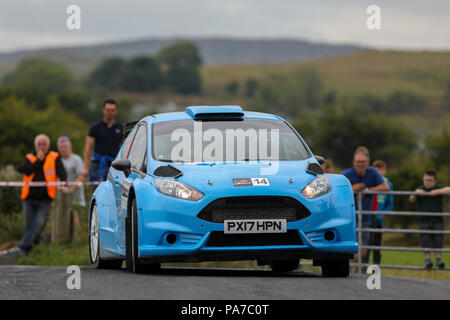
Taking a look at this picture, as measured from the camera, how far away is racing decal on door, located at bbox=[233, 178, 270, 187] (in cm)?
927

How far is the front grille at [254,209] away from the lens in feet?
30.2

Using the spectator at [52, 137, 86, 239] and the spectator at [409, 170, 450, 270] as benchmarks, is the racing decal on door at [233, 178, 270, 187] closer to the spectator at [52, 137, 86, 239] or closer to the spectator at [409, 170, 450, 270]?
the spectator at [409, 170, 450, 270]

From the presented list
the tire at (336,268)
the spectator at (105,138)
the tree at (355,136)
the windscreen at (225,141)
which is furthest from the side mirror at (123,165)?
the tree at (355,136)

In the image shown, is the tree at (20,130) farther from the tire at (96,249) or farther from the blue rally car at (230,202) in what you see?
the blue rally car at (230,202)

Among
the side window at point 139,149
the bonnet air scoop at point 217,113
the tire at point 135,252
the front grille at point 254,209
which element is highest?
the bonnet air scoop at point 217,113

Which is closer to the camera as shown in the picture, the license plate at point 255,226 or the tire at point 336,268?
the license plate at point 255,226

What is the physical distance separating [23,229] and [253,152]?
9968 millimetres

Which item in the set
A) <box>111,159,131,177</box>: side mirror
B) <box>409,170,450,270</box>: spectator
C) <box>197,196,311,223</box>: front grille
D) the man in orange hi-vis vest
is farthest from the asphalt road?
the man in orange hi-vis vest

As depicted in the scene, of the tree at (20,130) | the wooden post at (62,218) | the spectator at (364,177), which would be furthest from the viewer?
the tree at (20,130)

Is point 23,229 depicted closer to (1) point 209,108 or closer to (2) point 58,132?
(1) point 209,108

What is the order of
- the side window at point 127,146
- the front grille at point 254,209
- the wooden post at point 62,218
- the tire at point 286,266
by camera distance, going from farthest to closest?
the wooden post at point 62,218 → the side window at point 127,146 → the tire at point 286,266 → the front grille at point 254,209

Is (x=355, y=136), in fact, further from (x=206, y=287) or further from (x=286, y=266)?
(x=206, y=287)

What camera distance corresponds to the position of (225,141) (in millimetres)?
10242

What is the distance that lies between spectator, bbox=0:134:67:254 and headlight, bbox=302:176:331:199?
8707 millimetres
